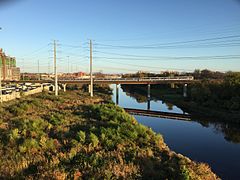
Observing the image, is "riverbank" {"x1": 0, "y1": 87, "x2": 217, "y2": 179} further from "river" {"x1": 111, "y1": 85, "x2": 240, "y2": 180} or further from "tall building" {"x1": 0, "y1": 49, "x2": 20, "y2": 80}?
"tall building" {"x1": 0, "y1": 49, "x2": 20, "y2": 80}

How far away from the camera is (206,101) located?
49594 mm

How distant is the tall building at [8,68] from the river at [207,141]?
94212mm

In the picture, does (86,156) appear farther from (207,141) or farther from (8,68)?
(8,68)

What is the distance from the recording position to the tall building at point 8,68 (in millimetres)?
109375

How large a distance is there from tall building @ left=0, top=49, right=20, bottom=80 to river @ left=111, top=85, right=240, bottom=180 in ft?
309

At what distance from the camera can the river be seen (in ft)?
59.7

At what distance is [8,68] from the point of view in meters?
120

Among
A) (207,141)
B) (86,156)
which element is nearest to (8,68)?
(207,141)

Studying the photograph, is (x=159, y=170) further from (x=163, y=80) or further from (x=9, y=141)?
(x=163, y=80)

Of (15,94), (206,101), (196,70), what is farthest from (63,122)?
(196,70)

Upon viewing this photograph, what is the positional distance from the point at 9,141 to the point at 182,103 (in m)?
50.0

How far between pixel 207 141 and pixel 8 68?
11704cm

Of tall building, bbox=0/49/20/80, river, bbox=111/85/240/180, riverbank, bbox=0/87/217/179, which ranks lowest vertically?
river, bbox=111/85/240/180

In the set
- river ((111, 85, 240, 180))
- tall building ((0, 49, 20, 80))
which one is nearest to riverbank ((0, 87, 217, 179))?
river ((111, 85, 240, 180))
